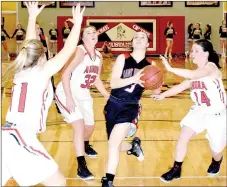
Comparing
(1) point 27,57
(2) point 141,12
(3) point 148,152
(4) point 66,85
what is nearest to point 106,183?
(4) point 66,85

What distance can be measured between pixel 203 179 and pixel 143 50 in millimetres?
1305

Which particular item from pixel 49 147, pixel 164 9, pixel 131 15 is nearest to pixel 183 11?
pixel 164 9

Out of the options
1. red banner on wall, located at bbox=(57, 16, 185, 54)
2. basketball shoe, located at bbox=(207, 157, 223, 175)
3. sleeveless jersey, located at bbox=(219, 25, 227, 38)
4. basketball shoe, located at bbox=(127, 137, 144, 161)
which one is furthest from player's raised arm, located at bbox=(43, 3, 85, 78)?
sleeveless jersey, located at bbox=(219, 25, 227, 38)

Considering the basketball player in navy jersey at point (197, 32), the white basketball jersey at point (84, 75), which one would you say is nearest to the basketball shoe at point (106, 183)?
the white basketball jersey at point (84, 75)

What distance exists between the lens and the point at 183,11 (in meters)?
17.7

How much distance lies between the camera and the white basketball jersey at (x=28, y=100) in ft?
10.1

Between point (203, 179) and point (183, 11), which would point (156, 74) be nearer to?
point (203, 179)

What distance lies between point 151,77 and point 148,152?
147 cm

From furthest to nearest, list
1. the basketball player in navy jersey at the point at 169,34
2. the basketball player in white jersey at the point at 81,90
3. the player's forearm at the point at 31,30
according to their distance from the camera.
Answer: the basketball player in navy jersey at the point at 169,34 → the basketball player in white jersey at the point at 81,90 → the player's forearm at the point at 31,30

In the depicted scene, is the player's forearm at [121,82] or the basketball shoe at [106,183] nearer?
the player's forearm at [121,82]

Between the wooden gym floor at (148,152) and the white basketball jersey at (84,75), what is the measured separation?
75 centimetres

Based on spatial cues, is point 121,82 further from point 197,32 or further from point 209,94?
point 197,32

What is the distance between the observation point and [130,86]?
3973 mm

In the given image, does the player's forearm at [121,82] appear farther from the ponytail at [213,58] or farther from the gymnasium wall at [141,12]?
the gymnasium wall at [141,12]
